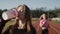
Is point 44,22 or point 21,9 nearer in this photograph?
point 21,9

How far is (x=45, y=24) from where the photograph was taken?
27.6 ft

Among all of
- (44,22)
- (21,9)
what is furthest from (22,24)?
(44,22)

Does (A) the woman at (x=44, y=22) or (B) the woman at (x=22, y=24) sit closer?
(B) the woman at (x=22, y=24)

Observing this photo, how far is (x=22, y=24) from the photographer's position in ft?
10.6

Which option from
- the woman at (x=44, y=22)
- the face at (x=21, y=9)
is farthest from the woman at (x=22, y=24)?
the woman at (x=44, y=22)

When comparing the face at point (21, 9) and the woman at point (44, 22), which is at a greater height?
the face at point (21, 9)

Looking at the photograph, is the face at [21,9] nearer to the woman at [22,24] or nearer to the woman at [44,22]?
the woman at [22,24]

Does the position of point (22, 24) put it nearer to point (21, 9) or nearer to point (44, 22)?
point (21, 9)

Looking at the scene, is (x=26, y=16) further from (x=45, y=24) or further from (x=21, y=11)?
(x=45, y=24)

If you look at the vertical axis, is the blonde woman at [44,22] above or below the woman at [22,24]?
below

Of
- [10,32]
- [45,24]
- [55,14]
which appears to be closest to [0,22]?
[10,32]

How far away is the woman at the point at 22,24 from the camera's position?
→ 313 cm

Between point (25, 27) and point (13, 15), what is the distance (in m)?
0.30

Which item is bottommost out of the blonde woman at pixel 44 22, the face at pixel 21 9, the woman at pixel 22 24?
the blonde woman at pixel 44 22
